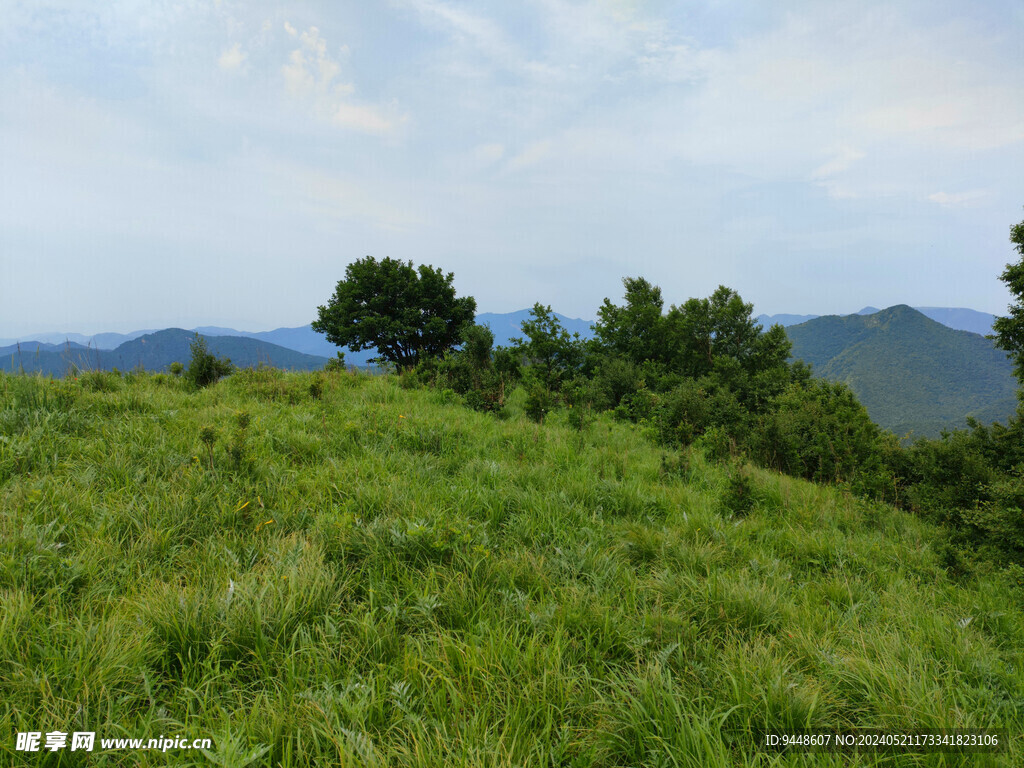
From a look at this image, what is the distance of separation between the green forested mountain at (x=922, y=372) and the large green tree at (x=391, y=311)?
140 m

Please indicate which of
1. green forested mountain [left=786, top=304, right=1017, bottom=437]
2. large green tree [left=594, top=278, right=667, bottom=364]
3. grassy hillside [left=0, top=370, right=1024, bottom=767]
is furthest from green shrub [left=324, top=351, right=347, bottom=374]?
green forested mountain [left=786, top=304, right=1017, bottom=437]

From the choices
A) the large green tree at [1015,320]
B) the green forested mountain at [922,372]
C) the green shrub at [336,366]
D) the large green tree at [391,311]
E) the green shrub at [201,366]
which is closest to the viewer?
the green shrub at [201,366]

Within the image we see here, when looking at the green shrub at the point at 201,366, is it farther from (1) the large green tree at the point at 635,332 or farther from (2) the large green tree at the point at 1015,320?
(2) the large green tree at the point at 1015,320

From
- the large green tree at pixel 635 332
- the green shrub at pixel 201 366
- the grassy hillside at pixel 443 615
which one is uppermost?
the large green tree at pixel 635 332

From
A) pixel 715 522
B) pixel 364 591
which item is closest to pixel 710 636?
Result: pixel 715 522

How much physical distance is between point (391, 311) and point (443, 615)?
126 ft

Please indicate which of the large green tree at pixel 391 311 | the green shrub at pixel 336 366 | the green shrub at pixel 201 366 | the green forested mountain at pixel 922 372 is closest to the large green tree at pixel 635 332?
the green shrub at pixel 336 366

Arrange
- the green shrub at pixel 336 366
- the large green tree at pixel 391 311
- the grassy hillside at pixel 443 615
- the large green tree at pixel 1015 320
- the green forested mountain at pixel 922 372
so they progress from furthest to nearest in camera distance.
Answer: the green forested mountain at pixel 922 372, the large green tree at pixel 391 311, the large green tree at pixel 1015 320, the green shrub at pixel 336 366, the grassy hillside at pixel 443 615

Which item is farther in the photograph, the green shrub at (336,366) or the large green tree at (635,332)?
the large green tree at (635,332)

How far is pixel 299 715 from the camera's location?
1.79 m

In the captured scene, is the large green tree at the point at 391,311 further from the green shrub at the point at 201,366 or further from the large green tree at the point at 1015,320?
the large green tree at the point at 1015,320

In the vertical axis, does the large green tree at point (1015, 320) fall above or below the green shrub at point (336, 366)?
above

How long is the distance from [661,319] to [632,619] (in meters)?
19.8

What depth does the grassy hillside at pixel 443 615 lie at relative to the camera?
1747mm
